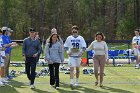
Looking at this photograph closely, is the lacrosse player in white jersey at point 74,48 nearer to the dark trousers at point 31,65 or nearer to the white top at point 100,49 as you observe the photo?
the white top at point 100,49

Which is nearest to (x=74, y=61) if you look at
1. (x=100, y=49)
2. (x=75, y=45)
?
(x=75, y=45)

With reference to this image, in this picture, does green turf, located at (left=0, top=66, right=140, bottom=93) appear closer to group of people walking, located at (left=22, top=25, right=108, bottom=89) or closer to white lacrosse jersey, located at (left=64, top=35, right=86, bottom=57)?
group of people walking, located at (left=22, top=25, right=108, bottom=89)

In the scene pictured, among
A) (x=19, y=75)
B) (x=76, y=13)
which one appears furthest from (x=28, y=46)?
(x=76, y=13)

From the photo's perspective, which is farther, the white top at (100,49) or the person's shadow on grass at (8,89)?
the white top at (100,49)

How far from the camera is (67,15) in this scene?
6631cm

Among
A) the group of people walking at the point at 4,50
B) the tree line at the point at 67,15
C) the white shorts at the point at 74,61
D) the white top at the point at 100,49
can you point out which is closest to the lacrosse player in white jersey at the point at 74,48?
the white shorts at the point at 74,61

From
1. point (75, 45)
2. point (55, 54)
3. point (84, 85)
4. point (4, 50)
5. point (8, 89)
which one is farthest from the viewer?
point (84, 85)

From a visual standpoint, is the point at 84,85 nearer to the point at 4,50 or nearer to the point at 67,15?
the point at 4,50

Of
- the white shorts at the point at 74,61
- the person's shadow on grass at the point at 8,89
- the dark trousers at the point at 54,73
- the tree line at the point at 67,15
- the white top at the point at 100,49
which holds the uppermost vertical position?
the tree line at the point at 67,15

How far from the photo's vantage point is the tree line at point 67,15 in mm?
60688

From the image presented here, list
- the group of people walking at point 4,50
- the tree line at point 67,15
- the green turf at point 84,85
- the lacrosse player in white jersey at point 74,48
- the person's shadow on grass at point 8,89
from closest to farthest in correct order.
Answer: the person's shadow on grass at point 8,89 < the green turf at point 84,85 < the lacrosse player in white jersey at point 74,48 < the group of people walking at point 4,50 < the tree line at point 67,15

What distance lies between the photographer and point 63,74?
18.0 meters

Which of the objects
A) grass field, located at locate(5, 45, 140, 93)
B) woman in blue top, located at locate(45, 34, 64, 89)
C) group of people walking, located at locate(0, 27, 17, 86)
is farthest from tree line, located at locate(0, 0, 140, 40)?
woman in blue top, located at locate(45, 34, 64, 89)

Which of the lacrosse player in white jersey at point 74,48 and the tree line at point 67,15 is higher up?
the tree line at point 67,15
